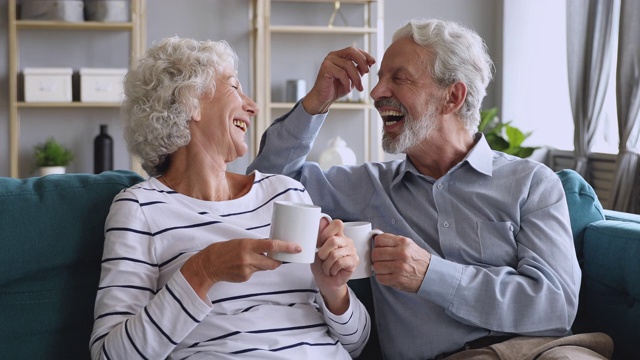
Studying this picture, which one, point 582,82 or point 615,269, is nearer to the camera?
point 615,269

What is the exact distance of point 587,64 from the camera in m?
4.66

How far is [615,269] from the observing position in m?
1.92

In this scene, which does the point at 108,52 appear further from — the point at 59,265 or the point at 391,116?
the point at 59,265

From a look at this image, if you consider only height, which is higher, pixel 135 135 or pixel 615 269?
pixel 135 135

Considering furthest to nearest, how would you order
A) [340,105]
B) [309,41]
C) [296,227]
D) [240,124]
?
[309,41], [340,105], [240,124], [296,227]

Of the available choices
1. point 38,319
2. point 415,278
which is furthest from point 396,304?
point 38,319

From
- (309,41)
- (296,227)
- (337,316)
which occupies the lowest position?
(337,316)

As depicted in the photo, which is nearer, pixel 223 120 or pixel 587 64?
pixel 223 120

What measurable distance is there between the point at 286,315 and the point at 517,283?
527 millimetres

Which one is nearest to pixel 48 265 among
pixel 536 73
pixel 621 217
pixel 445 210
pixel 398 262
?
pixel 398 262

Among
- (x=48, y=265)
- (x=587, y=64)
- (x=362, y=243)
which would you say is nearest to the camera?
(x=362, y=243)

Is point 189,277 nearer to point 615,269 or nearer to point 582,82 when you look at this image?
point 615,269

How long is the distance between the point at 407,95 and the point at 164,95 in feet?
2.19

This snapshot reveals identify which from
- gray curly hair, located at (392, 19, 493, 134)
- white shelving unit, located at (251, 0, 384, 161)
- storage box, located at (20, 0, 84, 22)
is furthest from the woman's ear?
storage box, located at (20, 0, 84, 22)
